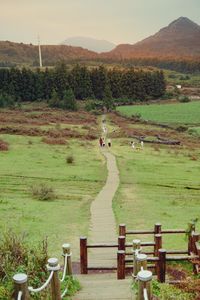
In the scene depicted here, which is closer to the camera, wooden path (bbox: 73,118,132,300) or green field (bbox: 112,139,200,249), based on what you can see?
wooden path (bbox: 73,118,132,300)

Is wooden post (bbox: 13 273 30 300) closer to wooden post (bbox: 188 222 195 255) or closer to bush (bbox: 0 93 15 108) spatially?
wooden post (bbox: 188 222 195 255)

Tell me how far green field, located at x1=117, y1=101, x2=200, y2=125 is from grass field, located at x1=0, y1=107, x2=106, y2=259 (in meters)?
54.5

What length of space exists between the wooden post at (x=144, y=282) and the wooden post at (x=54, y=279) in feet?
7.17

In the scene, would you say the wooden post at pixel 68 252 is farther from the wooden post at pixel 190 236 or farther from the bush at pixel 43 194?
the bush at pixel 43 194

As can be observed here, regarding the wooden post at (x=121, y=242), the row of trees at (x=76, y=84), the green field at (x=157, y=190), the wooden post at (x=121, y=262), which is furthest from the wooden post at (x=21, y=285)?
the row of trees at (x=76, y=84)

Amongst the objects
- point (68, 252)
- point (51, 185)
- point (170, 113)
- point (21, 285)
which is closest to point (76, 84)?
point (170, 113)

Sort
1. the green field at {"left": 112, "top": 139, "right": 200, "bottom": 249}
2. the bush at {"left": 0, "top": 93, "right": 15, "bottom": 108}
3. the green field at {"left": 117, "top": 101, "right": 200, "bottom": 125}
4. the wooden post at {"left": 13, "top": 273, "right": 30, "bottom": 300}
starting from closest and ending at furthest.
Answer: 1. the wooden post at {"left": 13, "top": 273, "right": 30, "bottom": 300}
2. the green field at {"left": 112, "top": 139, "right": 200, "bottom": 249}
3. the green field at {"left": 117, "top": 101, "right": 200, "bottom": 125}
4. the bush at {"left": 0, "top": 93, "right": 15, "bottom": 108}

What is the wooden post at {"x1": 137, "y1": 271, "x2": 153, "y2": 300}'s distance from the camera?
10289 mm

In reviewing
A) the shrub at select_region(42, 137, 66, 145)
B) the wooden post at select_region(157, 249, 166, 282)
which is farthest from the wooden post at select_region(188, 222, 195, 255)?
the shrub at select_region(42, 137, 66, 145)

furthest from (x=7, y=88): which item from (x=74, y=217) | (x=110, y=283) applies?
(x=110, y=283)

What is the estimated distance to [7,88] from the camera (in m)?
158

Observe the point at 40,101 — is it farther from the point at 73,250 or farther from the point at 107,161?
the point at 73,250

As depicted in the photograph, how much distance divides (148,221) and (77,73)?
144 meters

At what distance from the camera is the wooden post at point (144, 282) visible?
1029 cm
